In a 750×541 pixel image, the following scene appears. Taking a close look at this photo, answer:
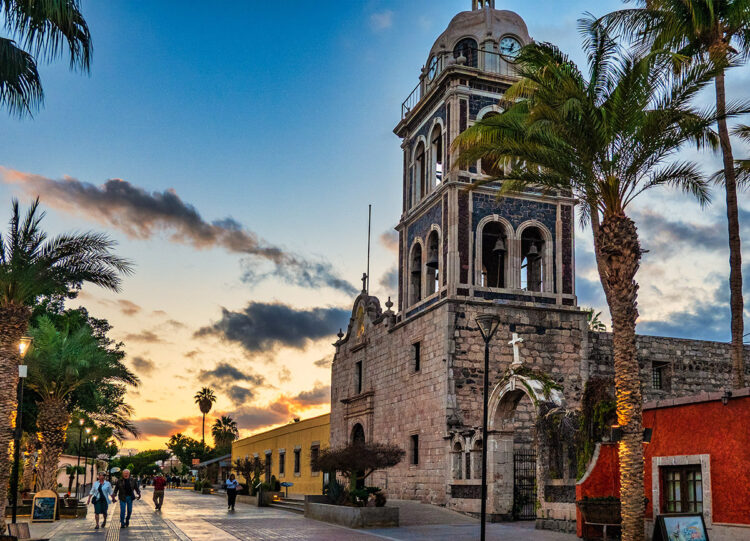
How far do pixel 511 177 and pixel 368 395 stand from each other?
1777 cm

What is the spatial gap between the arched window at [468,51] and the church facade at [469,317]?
49 millimetres

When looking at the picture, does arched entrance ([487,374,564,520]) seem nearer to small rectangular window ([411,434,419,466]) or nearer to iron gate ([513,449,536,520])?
iron gate ([513,449,536,520])

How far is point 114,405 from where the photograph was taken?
4472cm

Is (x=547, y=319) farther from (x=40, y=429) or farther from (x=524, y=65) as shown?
(x=40, y=429)

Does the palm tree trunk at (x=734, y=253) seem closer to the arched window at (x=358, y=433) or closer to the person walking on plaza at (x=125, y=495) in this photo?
the person walking on plaza at (x=125, y=495)

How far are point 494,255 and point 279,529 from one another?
14.6 m

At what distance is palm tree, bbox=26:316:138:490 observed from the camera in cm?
2953

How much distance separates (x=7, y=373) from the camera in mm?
16344

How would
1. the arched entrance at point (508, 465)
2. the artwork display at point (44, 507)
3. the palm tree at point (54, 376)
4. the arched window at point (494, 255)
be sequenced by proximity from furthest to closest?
the palm tree at point (54, 376)
the arched window at point (494, 255)
the artwork display at point (44, 507)
the arched entrance at point (508, 465)

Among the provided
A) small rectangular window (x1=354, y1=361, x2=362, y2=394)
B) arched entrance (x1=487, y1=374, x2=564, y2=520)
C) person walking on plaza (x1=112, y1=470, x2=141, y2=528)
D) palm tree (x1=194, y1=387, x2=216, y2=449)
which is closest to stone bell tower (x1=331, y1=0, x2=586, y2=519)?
arched entrance (x1=487, y1=374, x2=564, y2=520)

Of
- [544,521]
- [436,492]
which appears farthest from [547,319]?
[544,521]

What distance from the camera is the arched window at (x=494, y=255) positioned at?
91.6 ft

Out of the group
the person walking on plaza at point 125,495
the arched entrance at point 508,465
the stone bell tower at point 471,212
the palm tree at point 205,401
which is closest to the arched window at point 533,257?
the stone bell tower at point 471,212

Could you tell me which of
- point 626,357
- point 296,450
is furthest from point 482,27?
point 296,450
